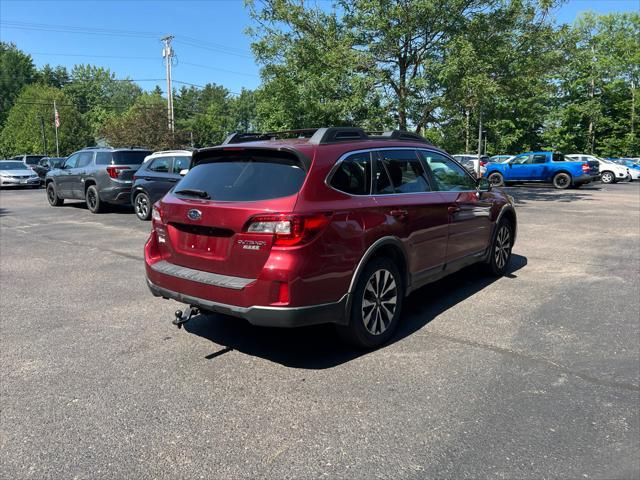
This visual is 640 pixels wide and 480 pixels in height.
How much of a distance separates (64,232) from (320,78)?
27.0ft

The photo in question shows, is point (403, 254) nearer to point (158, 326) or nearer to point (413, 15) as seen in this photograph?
point (158, 326)

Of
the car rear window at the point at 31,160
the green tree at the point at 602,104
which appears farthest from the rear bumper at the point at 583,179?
the car rear window at the point at 31,160

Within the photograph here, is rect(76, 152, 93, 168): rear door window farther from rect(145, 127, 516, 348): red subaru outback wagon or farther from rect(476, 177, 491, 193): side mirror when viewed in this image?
rect(476, 177, 491, 193): side mirror

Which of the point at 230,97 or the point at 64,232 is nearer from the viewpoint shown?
the point at 64,232

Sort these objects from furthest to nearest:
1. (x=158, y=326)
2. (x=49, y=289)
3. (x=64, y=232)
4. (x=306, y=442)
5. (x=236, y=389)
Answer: (x=64, y=232) → (x=49, y=289) → (x=158, y=326) → (x=236, y=389) → (x=306, y=442)

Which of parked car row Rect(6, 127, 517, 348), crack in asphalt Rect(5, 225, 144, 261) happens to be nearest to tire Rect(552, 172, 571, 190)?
parked car row Rect(6, 127, 517, 348)

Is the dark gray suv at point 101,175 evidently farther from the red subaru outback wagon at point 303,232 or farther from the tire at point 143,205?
the red subaru outback wagon at point 303,232

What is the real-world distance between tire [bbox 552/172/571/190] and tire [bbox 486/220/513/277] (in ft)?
66.1

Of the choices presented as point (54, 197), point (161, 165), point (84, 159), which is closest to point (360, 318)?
point (161, 165)

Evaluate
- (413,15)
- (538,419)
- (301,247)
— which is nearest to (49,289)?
(301,247)

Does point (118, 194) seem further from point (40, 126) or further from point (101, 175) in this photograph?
point (40, 126)

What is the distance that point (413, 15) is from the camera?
1430 centimetres

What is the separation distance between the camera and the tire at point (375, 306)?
4.00 meters

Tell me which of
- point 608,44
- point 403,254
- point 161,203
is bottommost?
point 403,254
